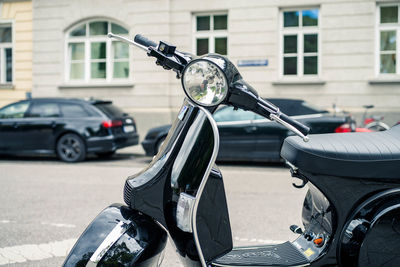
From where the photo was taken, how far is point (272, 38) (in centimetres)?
1538

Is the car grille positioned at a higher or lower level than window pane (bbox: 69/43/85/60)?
lower

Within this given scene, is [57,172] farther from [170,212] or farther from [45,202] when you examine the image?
Result: [170,212]

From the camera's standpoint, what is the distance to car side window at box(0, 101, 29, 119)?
11859mm

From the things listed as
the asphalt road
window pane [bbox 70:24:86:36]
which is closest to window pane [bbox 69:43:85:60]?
window pane [bbox 70:24:86:36]

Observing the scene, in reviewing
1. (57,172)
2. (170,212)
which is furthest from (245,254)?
(57,172)

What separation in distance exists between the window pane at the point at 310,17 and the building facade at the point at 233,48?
0.03 metres

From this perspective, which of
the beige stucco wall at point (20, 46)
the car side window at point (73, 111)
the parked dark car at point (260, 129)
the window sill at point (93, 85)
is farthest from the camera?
the beige stucco wall at point (20, 46)

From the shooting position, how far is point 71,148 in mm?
11391

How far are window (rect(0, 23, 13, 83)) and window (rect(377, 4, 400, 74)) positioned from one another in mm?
12890

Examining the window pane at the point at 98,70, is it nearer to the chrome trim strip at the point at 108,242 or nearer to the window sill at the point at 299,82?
the window sill at the point at 299,82

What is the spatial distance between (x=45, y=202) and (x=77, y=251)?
4614 millimetres

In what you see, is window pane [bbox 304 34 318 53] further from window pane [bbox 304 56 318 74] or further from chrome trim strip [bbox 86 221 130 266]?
chrome trim strip [bbox 86 221 130 266]

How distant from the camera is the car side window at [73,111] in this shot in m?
11.5

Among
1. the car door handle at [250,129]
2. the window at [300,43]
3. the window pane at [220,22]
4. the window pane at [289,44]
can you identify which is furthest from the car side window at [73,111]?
the window pane at [289,44]
